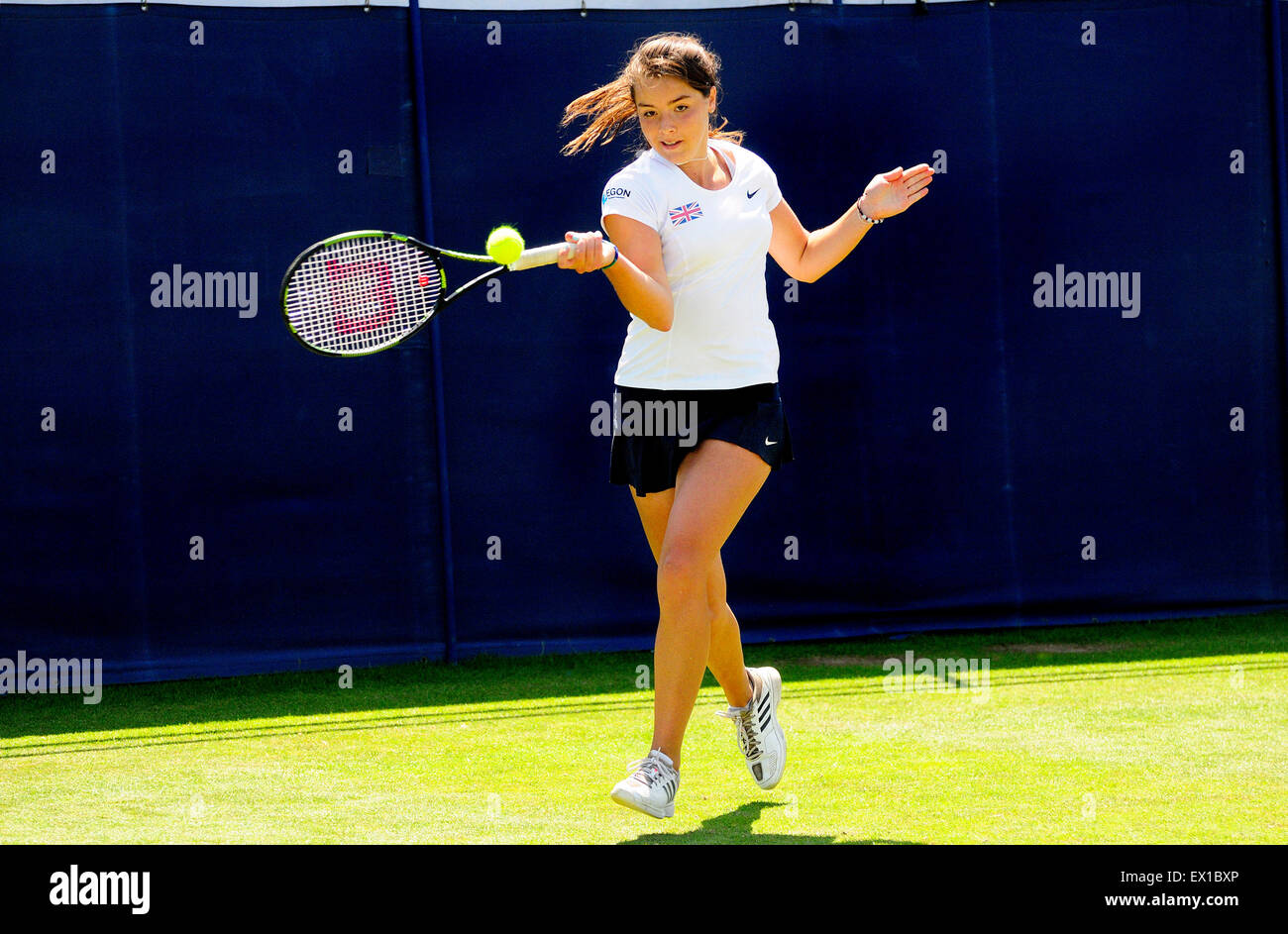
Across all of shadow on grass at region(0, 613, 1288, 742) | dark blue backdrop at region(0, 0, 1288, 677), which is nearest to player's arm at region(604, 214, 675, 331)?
shadow on grass at region(0, 613, 1288, 742)

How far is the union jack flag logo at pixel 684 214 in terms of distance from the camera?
143 inches

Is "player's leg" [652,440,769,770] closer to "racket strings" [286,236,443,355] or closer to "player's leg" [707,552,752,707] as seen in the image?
"player's leg" [707,552,752,707]

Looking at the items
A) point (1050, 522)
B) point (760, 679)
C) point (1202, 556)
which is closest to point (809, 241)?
point (760, 679)

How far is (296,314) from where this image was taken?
12.0 feet

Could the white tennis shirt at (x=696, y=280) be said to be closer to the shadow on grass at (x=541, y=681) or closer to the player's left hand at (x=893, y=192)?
the player's left hand at (x=893, y=192)

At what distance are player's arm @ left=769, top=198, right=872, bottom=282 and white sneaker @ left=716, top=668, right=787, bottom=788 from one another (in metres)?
1.08

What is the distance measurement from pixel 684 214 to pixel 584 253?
42cm

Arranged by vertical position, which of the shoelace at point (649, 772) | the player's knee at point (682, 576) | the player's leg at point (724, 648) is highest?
the player's knee at point (682, 576)

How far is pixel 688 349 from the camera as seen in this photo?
3.66m
